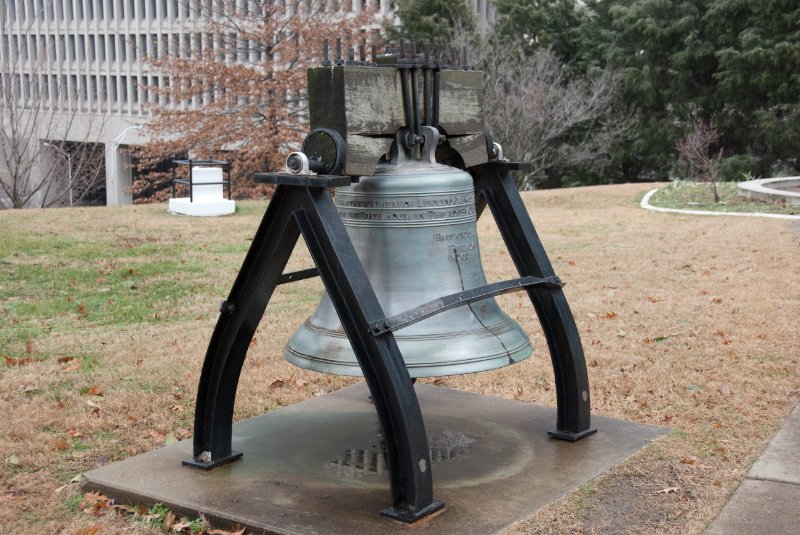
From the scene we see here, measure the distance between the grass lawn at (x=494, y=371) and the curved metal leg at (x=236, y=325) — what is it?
1.70 ft

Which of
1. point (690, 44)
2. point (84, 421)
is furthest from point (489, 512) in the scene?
point (690, 44)

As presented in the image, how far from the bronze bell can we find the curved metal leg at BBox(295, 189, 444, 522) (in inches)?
10.6

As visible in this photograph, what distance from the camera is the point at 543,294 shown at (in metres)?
4.77

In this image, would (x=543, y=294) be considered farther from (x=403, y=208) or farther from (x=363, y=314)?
(x=363, y=314)

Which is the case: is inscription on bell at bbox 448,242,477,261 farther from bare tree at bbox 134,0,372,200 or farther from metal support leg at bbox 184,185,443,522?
bare tree at bbox 134,0,372,200

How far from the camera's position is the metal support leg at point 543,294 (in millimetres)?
4727

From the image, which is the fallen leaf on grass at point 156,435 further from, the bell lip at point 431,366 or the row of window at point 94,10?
the row of window at point 94,10

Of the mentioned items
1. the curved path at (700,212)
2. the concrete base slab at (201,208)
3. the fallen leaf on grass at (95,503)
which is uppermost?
the concrete base slab at (201,208)

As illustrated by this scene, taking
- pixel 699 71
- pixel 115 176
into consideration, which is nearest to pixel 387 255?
pixel 699 71

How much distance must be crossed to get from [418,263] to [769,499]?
1.85m

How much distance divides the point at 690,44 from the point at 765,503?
92.8 feet

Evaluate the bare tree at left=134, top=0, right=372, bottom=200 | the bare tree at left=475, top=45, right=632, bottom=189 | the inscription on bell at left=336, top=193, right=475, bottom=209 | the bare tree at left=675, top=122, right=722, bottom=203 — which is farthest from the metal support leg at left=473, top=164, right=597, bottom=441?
the bare tree at left=475, top=45, right=632, bottom=189

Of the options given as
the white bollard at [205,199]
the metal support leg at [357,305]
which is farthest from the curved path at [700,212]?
the metal support leg at [357,305]

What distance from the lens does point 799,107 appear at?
28.3 meters
